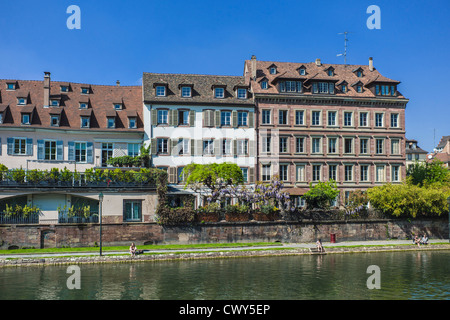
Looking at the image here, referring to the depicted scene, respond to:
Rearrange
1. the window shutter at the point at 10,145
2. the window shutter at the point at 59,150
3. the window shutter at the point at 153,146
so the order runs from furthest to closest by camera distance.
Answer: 1. the window shutter at the point at 153,146
2. the window shutter at the point at 59,150
3. the window shutter at the point at 10,145

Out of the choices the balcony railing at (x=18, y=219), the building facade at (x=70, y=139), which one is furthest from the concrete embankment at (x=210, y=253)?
the building facade at (x=70, y=139)

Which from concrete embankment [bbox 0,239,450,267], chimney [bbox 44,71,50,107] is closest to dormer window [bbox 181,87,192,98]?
chimney [bbox 44,71,50,107]

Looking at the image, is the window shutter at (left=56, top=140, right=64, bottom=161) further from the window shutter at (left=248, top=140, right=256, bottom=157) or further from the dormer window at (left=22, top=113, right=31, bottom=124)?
the window shutter at (left=248, top=140, right=256, bottom=157)

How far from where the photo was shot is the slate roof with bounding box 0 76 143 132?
158 feet

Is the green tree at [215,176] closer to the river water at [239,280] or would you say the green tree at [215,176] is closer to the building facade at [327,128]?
the building facade at [327,128]

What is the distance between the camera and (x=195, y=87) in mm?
52875

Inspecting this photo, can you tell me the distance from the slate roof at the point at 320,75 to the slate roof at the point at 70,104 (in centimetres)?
1509

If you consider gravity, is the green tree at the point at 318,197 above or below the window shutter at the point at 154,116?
below

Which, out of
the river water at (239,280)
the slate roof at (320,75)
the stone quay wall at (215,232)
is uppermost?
the slate roof at (320,75)

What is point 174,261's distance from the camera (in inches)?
1388

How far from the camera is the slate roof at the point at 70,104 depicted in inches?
1901

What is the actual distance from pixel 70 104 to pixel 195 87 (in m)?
14.4

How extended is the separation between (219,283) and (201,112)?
2762 centimetres

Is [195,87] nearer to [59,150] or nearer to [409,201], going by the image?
[59,150]
